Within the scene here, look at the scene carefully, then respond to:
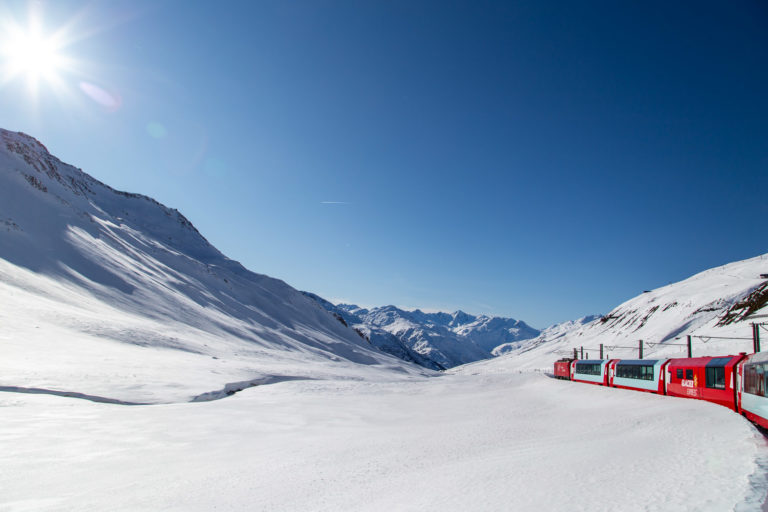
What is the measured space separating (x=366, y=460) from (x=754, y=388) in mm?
17515

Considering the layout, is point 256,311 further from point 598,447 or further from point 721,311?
point 721,311

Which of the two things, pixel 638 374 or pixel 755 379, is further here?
pixel 638 374

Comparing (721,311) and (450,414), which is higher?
(721,311)

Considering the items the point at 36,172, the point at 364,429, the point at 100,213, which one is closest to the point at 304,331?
the point at 100,213

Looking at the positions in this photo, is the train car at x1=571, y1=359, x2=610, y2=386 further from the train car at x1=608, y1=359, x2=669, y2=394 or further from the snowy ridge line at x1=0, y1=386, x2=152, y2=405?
the snowy ridge line at x1=0, y1=386, x2=152, y2=405

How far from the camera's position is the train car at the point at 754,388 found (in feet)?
51.6

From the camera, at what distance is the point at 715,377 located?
21.9 metres

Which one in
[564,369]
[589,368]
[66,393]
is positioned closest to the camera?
[66,393]

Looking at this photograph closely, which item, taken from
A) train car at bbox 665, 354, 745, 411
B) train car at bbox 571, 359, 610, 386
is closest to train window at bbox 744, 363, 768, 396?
train car at bbox 665, 354, 745, 411

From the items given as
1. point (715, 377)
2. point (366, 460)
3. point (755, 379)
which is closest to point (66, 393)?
point (366, 460)

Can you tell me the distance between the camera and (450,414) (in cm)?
2470

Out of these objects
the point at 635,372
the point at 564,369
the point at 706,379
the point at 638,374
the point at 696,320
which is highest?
the point at 696,320

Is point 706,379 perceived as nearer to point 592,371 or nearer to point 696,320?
point 592,371

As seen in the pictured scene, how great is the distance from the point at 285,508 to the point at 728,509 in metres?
8.45
